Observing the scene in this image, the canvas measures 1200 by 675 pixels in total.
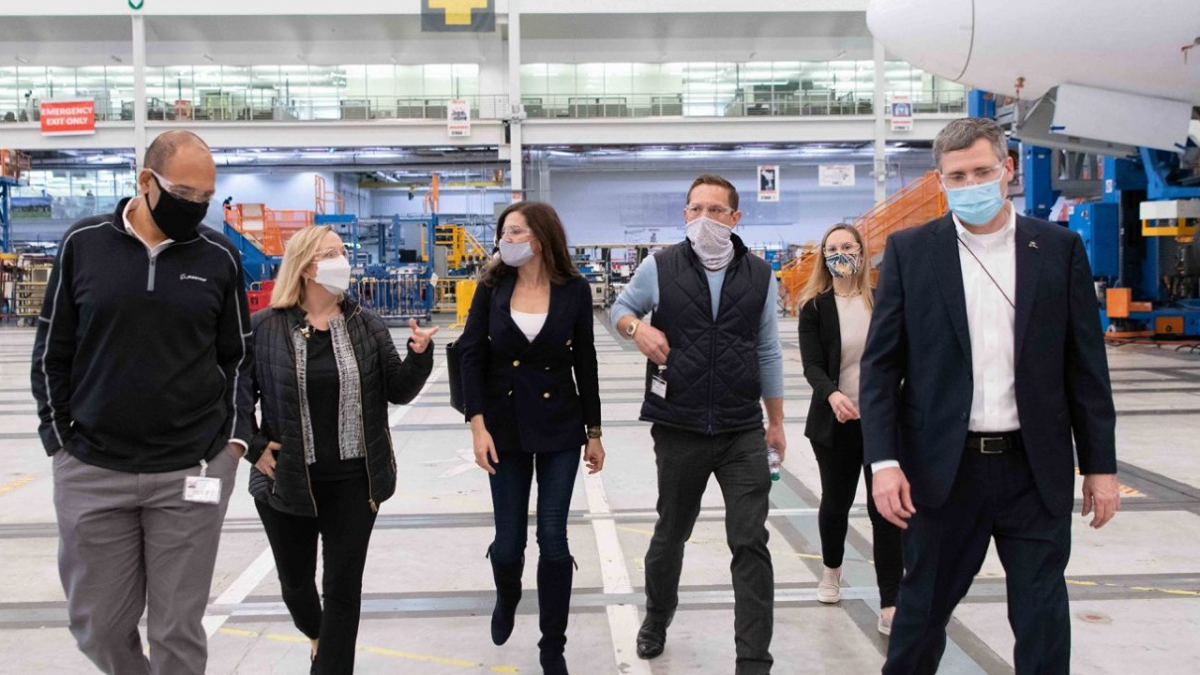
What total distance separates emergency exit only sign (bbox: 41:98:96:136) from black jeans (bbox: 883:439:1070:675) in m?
32.5

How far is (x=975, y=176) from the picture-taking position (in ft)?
9.73

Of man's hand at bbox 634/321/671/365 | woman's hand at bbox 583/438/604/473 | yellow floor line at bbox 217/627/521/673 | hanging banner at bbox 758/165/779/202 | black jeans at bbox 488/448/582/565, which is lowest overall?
yellow floor line at bbox 217/627/521/673

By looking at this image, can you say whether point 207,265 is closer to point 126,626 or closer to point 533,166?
point 126,626

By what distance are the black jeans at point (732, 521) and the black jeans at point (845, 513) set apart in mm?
601

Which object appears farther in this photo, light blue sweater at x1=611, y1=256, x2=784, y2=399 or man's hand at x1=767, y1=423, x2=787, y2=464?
man's hand at x1=767, y1=423, x2=787, y2=464

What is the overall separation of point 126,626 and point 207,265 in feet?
3.38

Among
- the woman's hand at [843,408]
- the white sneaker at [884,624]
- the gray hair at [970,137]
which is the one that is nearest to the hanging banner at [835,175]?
the woman's hand at [843,408]

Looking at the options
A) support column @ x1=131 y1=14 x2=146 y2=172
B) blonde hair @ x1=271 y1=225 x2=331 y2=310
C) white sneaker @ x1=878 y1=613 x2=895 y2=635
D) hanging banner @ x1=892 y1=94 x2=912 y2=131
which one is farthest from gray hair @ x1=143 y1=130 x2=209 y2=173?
hanging banner @ x1=892 y1=94 x2=912 y2=131

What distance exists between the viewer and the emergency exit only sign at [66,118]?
30.8 m

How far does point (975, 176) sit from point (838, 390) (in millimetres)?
1630

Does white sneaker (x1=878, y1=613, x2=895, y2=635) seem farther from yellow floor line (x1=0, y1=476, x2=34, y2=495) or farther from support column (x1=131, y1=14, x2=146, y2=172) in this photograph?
support column (x1=131, y1=14, x2=146, y2=172)

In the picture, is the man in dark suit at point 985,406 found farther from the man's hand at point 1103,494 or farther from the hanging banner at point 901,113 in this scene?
the hanging banner at point 901,113

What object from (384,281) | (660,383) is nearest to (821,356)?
(660,383)

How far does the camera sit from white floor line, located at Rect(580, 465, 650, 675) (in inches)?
159
